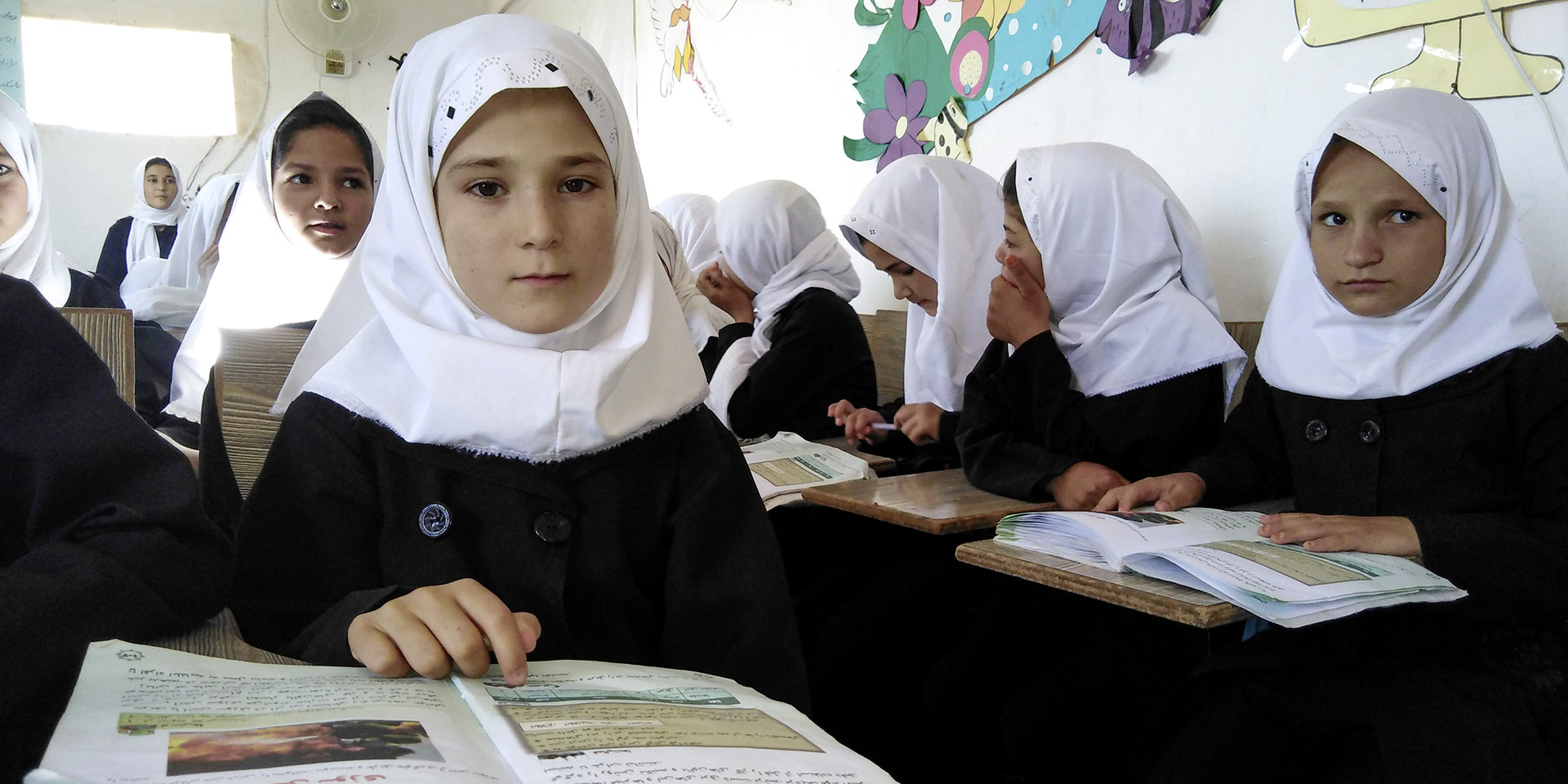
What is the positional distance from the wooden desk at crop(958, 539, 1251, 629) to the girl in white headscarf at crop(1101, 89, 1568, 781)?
19 cm

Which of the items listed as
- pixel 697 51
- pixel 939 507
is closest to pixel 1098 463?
pixel 939 507

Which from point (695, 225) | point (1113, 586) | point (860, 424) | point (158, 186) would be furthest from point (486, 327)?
point (158, 186)

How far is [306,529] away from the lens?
94 cm

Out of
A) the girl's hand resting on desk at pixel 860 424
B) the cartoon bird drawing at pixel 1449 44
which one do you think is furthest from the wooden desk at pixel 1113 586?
the cartoon bird drawing at pixel 1449 44

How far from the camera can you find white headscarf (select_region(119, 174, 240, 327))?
9.73ft

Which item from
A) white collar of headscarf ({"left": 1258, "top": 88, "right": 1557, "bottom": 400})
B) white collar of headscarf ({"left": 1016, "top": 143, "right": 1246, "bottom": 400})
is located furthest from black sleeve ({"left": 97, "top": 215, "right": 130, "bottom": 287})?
white collar of headscarf ({"left": 1258, "top": 88, "right": 1557, "bottom": 400})

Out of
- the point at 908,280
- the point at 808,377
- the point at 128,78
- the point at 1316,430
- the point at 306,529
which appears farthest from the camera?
the point at 128,78

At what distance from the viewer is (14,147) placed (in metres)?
2.13

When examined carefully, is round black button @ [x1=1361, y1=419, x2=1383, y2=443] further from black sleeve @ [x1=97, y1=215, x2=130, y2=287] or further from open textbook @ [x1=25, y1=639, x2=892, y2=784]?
black sleeve @ [x1=97, y1=215, x2=130, y2=287]

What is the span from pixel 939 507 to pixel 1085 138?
1.46 metres

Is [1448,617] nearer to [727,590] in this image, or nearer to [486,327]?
[727,590]

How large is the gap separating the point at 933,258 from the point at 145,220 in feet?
19.4

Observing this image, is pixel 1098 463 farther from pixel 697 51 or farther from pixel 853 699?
pixel 697 51

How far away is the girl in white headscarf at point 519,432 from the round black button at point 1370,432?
933 mm
